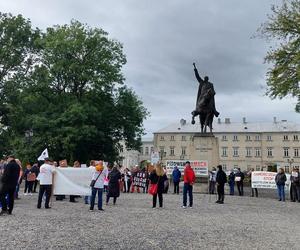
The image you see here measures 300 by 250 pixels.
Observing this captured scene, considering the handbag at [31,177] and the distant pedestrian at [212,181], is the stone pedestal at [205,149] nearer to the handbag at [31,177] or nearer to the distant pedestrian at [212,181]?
the distant pedestrian at [212,181]

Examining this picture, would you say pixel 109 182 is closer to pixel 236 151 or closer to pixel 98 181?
pixel 98 181

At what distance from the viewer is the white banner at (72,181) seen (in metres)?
17.0

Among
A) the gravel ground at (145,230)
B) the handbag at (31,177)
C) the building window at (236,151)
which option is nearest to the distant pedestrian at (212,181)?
the gravel ground at (145,230)

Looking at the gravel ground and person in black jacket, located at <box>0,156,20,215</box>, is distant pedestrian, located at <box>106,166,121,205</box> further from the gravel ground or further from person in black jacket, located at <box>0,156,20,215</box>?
person in black jacket, located at <box>0,156,20,215</box>

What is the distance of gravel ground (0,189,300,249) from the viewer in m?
8.30

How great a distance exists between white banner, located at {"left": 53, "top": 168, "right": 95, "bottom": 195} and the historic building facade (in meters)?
92.1

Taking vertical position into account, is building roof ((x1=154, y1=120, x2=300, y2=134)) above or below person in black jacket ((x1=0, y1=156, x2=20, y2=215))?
above

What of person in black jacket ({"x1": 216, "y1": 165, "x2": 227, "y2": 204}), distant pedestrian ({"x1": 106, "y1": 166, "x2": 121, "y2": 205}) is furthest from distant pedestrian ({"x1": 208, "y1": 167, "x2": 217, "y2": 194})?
distant pedestrian ({"x1": 106, "y1": 166, "x2": 121, "y2": 205})

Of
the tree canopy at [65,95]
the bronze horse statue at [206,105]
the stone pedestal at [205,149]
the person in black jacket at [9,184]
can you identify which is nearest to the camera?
the person in black jacket at [9,184]

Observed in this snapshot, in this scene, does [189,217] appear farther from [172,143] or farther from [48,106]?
[172,143]

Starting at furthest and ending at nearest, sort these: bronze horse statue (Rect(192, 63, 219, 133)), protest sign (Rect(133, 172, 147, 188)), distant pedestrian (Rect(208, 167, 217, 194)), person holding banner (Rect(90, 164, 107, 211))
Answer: bronze horse statue (Rect(192, 63, 219, 133)) < protest sign (Rect(133, 172, 147, 188)) < distant pedestrian (Rect(208, 167, 217, 194)) < person holding banner (Rect(90, 164, 107, 211))

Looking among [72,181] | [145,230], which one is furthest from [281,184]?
[145,230]

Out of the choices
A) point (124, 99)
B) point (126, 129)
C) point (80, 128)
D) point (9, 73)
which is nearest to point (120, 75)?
point (124, 99)

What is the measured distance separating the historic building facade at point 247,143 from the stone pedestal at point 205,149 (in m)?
82.2
